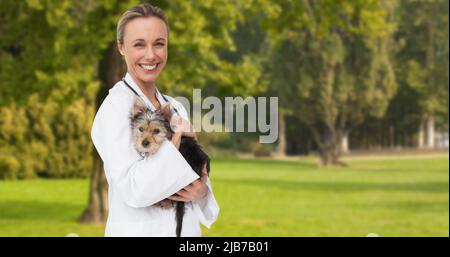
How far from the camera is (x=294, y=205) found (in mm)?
25391

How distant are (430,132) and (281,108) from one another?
1645cm

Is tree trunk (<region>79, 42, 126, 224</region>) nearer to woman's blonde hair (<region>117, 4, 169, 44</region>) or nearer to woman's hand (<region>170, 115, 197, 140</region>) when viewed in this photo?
woman's blonde hair (<region>117, 4, 169, 44</region>)

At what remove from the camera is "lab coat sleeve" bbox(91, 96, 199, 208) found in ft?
9.03

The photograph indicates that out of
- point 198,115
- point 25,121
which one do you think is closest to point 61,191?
point 25,121

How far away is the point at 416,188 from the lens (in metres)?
32.3

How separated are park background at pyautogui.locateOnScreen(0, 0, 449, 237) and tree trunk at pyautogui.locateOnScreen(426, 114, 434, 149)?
13 centimetres

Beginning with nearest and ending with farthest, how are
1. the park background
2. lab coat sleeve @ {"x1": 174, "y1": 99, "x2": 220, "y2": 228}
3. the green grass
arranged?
1. lab coat sleeve @ {"x1": 174, "y1": 99, "x2": 220, "y2": 228}
2. the park background
3. the green grass

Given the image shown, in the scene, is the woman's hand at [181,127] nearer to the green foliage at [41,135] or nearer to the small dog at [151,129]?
the small dog at [151,129]

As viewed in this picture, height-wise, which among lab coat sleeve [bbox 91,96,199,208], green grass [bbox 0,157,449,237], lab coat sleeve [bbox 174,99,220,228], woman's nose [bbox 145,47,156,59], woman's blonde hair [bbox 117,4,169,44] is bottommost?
green grass [bbox 0,157,449,237]

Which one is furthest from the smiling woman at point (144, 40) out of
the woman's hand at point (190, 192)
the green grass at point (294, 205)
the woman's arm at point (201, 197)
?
the green grass at point (294, 205)

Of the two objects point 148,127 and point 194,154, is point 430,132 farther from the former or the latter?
point 148,127

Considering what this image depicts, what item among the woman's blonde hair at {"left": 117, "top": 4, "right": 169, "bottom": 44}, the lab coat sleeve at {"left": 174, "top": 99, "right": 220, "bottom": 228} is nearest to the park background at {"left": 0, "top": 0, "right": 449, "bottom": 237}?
the lab coat sleeve at {"left": 174, "top": 99, "right": 220, "bottom": 228}

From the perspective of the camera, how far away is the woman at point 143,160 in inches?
109
